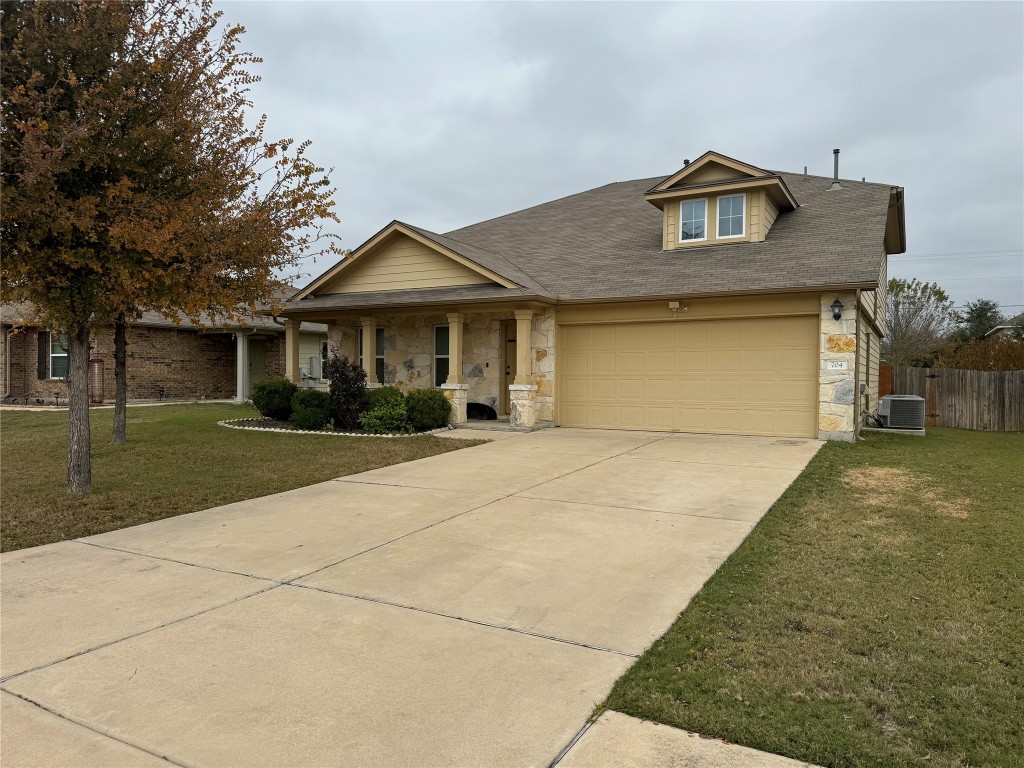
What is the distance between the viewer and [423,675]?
10.9ft

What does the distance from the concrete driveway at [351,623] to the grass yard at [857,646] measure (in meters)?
0.30

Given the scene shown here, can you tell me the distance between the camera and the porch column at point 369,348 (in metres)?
16.0

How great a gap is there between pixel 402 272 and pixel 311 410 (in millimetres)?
3992

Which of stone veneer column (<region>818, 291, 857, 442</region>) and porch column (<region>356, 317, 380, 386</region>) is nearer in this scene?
stone veneer column (<region>818, 291, 857, 442</region>)

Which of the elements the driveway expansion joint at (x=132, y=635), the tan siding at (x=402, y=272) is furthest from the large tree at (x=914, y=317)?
the driveway expansion joint at (x=132, y=635)

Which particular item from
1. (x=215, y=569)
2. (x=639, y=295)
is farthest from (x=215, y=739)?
(x=639, y=295)

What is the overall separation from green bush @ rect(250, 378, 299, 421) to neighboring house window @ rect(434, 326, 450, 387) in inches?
133

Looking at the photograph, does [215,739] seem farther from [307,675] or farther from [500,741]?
[500,741]

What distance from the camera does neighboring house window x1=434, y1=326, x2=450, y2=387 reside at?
1675cm

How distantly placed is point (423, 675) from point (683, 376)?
11177 millimetres

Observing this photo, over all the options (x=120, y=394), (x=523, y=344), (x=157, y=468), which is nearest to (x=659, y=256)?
(x=523, y=344)

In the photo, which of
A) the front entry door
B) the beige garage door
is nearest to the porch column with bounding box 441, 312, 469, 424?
the front entry door

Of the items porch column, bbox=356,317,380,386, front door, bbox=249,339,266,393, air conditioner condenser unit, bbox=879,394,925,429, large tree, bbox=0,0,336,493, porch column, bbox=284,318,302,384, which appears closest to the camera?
large tree, bbox=0,0,336,493

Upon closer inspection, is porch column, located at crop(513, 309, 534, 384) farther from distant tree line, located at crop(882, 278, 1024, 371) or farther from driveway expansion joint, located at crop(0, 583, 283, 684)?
distant tree line, located at crop(882, 278, 1024, 371)
